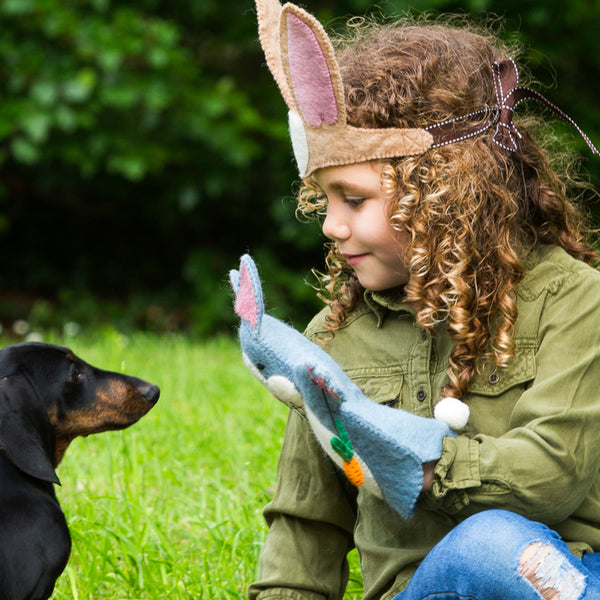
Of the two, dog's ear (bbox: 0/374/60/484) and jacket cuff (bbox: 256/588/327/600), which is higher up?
dog's ear (bbox: 0/374/60/484)

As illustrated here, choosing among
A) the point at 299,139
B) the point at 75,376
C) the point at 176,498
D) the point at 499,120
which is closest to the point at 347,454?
the point at 299,139

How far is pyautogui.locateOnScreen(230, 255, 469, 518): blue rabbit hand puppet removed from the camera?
162cm

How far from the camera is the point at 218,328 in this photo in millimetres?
7188

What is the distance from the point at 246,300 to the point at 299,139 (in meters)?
0.42

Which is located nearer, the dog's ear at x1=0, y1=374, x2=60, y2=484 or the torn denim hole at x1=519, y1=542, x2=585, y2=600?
the torn denim hole at x1=519, y1=542, x2=585, y2=600

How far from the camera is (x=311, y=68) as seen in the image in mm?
1831

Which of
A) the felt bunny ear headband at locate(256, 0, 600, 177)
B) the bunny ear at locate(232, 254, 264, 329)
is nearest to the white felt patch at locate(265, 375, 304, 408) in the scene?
the bunny ear at locate(232, 254, 264, 329)

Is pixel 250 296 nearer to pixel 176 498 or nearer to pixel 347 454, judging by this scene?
pixel 347 454

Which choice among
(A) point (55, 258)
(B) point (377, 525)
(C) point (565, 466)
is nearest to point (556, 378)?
(C) point (565, 466)

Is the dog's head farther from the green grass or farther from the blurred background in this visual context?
the blurred background

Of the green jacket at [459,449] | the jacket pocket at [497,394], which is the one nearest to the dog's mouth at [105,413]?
the green jacket at [459,449]

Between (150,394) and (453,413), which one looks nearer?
(453,413)

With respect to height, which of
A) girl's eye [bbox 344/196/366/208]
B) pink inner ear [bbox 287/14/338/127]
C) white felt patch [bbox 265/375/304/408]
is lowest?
white felt patch [bbox 265/375/304/408]

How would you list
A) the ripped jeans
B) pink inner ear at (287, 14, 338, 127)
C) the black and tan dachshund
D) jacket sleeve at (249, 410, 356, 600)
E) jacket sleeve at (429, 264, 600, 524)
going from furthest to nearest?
jacket sleeve at (249, 410, 356, 600) → the black and tan dachshund → pink inner ear at (287, 14, 338, 127) → jacket sleeve at (429, 264, 600, 524) → the ripped jeans
